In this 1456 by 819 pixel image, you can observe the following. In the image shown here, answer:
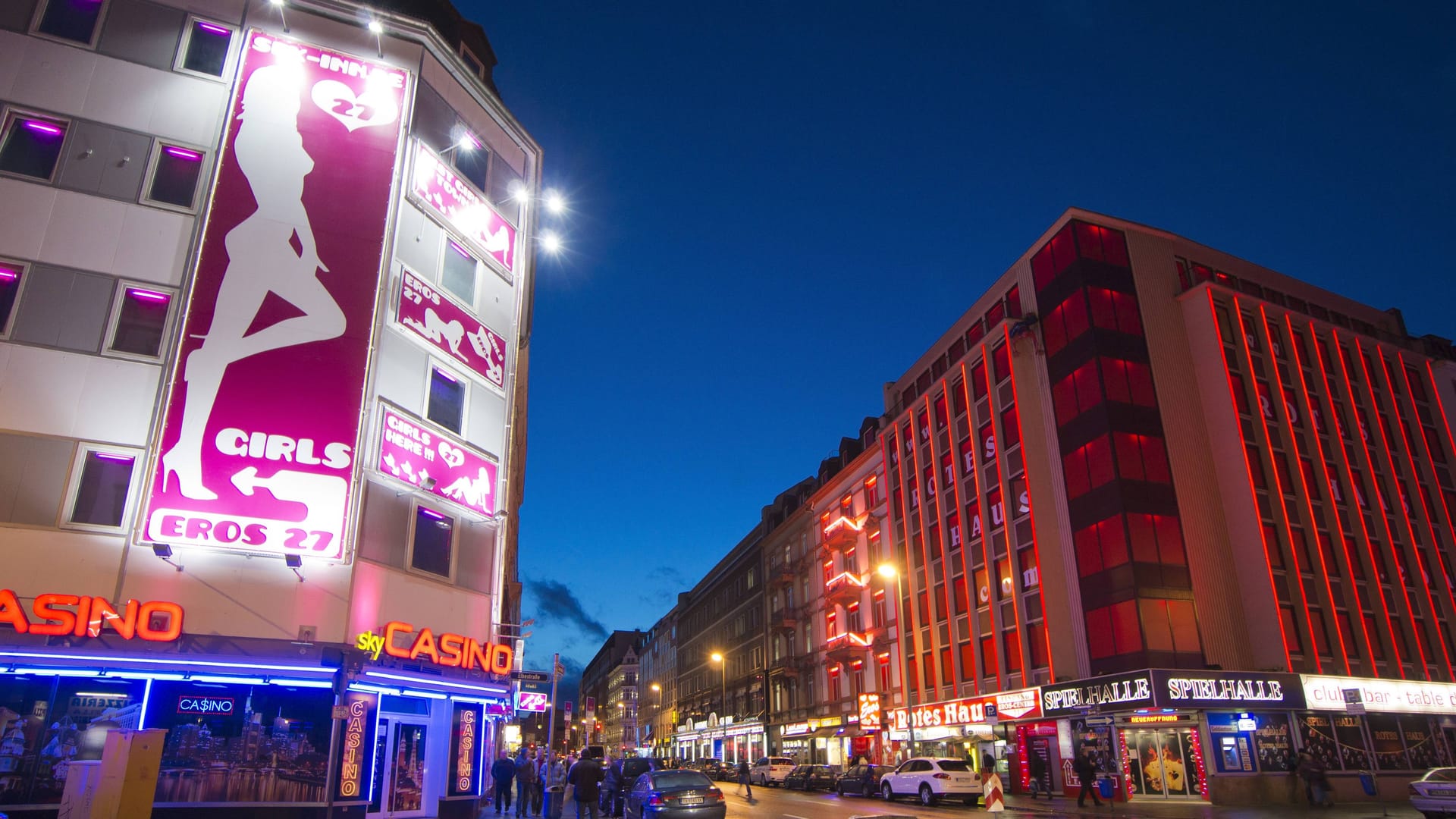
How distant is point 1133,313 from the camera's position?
3753 centimetres

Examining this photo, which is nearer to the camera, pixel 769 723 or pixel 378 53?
pixel 378 53

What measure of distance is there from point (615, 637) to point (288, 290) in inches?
6310

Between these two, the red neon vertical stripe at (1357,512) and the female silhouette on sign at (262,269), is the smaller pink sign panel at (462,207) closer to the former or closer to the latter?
the female silhouette on sign at (262,269)

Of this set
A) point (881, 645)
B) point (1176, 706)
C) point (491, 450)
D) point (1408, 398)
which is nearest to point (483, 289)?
point (491, 450)

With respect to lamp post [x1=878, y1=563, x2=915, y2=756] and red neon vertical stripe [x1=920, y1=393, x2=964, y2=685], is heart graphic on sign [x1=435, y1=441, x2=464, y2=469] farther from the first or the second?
red neon vertical stripe [x1=920, y1=393, x2=964, y2=685]

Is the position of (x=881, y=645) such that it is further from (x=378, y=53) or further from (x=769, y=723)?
(x=378, y=53)

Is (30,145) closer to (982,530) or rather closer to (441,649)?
(441,649)

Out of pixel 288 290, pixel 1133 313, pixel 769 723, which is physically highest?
pixel 1133 313

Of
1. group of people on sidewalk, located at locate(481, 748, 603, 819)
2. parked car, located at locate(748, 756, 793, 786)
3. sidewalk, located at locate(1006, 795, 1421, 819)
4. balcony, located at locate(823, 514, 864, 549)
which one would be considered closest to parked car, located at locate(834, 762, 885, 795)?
sidewalk, located at locate(1006, 795, 1421, 819)

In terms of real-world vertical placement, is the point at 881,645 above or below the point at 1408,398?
below

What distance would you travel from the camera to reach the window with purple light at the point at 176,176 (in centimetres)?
2180

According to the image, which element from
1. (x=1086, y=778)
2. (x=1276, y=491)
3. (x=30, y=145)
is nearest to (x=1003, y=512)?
(x=1276, y=491)

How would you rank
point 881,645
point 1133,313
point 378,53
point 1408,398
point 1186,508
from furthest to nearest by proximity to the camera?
point 881,645 → point 1408,398 → point 1133,313 → point 1186,508 → point 378,53

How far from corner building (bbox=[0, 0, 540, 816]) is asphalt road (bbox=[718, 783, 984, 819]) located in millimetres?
8828
